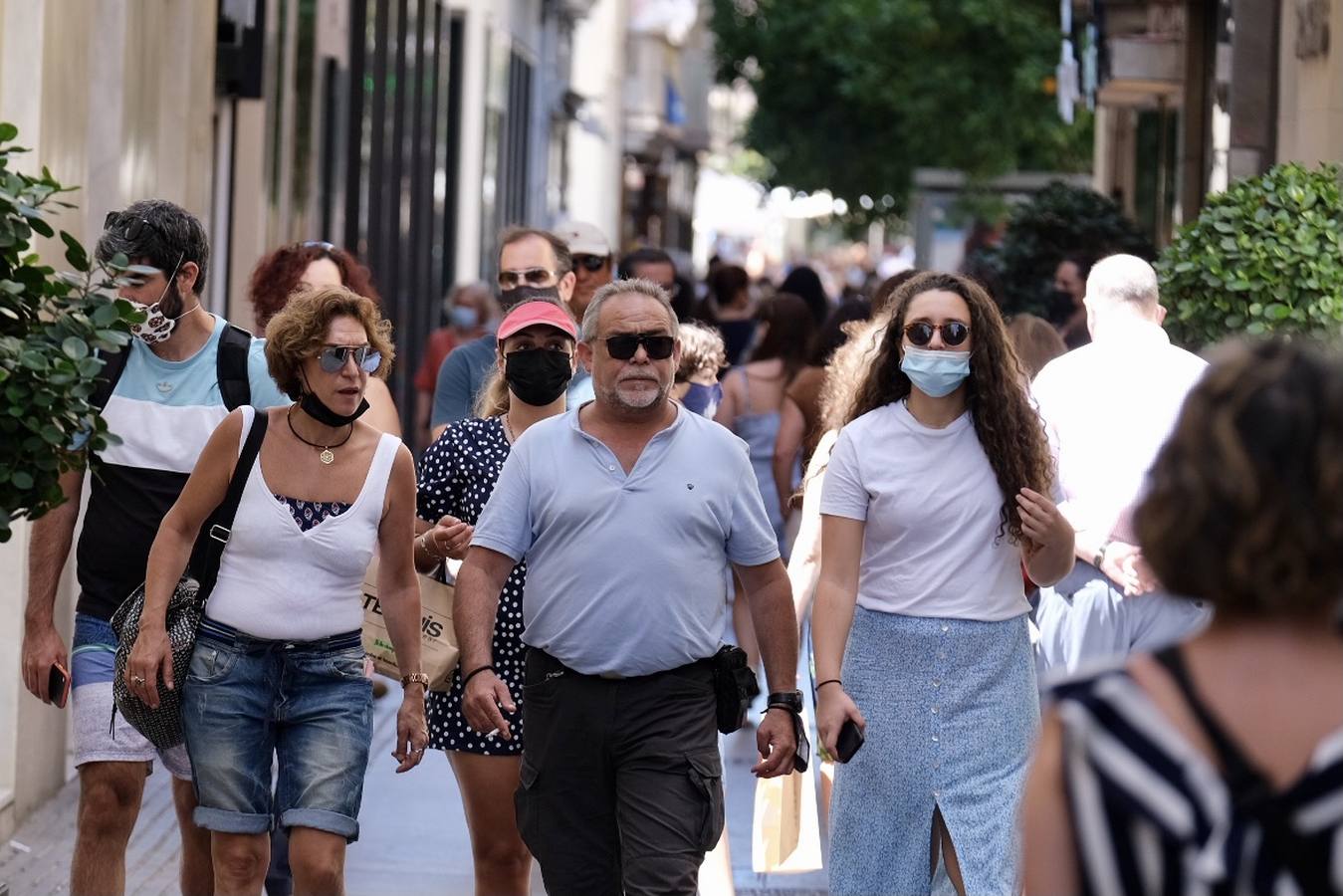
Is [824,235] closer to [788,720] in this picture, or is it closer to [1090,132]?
[1090,132]

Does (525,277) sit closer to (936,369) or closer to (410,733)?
(936,369)

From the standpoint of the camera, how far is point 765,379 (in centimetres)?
1085

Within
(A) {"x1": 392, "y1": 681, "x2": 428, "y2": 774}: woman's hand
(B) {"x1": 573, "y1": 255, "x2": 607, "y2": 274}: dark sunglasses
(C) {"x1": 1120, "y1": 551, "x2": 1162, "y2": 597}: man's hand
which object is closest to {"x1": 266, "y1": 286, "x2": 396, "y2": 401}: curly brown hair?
(A) {"x1": 392, "y1": 681, "x2": 428, "y2": 774}: woman's hand

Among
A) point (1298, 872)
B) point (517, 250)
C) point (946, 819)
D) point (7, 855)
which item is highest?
point (517, 250)

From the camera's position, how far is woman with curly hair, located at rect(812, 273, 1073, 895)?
5.63 meters

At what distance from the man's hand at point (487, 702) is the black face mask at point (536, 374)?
1.12 meters

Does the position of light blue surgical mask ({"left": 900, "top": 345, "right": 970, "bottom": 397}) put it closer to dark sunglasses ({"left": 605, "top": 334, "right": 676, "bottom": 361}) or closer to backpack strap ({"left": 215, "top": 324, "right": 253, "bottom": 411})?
dark sunglasses ({"left": 605, "top": 334, "right": 676, "bottom": 361})

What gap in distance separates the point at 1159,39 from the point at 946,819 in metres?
13.2

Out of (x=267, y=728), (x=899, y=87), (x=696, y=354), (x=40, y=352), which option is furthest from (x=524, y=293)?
(x=899, y=87)

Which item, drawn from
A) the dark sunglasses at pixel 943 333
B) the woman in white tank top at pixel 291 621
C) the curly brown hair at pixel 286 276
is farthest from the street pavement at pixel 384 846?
the curly brown hair at pixel 286 276

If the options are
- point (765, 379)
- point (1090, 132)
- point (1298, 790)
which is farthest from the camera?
point (1090, 132)

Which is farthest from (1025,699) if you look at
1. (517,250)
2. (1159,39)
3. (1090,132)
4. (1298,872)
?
(1090,132)

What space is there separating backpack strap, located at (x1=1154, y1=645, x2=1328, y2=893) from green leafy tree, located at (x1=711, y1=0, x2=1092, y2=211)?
2429cm

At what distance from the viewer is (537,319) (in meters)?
6.30
